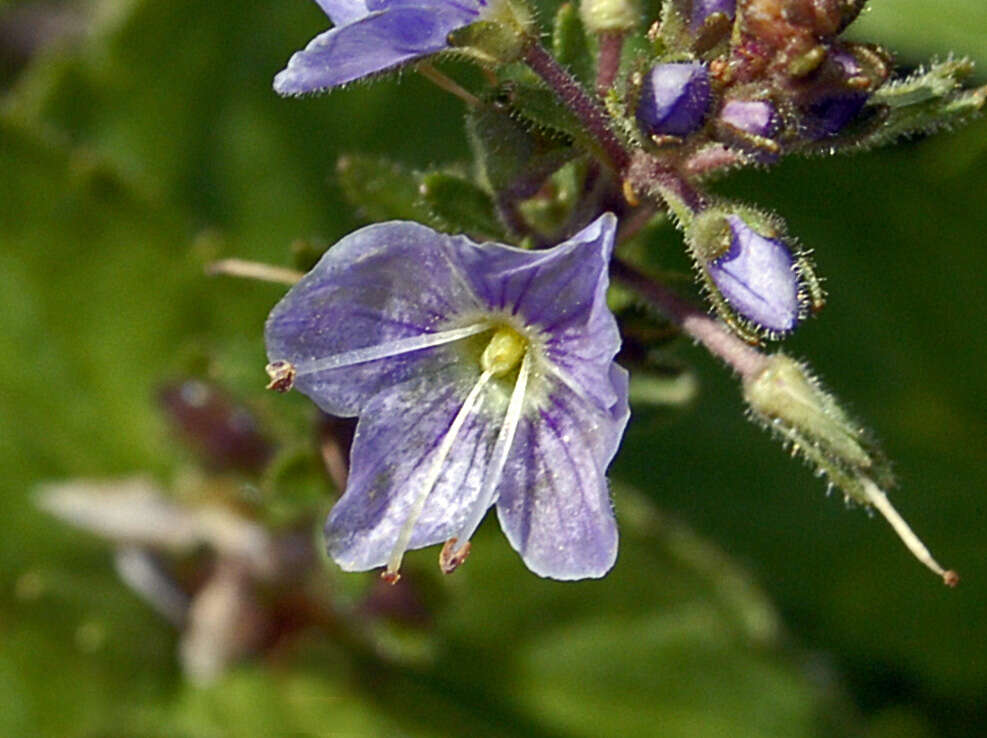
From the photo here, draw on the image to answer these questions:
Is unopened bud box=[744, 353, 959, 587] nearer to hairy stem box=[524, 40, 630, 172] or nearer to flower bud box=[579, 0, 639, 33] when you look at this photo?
hairy stem box=[524, 40, 630, 172]

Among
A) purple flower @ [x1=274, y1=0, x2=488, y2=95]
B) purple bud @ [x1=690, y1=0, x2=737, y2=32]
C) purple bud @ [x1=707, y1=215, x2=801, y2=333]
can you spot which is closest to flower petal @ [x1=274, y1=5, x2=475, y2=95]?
purple flower @ [x1=274, y1=0, x2=488, y2=95]

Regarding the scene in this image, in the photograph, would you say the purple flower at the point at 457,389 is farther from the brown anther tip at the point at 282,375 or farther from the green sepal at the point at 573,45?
the green sepal at the point at 573,45

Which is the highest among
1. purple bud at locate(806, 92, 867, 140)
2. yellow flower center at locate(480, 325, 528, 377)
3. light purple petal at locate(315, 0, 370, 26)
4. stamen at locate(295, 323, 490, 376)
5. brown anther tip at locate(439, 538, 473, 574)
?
purple bud at locate(806, 92, 867, 140)

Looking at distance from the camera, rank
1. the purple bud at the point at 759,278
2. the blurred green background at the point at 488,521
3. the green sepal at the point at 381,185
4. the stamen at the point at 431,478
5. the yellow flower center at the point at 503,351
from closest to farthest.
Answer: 1. the purple bud at the point at 759,278
2. the stamen at the point at 431,478
3. the yellow flower center at the point at 503,351
4. the green sepal at the point at 381,185
5. the blurred green background at the point at 488,521

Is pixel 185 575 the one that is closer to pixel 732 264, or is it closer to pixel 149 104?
pixel 149 104

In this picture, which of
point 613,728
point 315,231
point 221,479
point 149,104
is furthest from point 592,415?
point 149,104

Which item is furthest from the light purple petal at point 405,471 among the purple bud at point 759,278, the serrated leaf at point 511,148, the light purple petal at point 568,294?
the purple bud at point 759,278

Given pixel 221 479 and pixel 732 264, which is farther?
pixel 221 479
